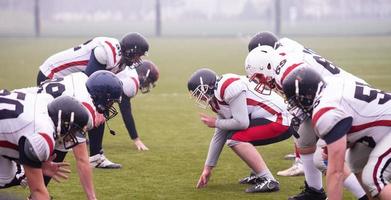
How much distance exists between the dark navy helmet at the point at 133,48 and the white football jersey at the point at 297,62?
1486 mm

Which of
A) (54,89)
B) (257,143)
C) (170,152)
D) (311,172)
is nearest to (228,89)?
(257,143)

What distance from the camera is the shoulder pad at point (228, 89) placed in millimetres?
6688

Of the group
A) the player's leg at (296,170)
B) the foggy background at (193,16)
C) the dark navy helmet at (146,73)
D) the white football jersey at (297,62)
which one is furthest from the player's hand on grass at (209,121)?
the foggy background at (193,16)

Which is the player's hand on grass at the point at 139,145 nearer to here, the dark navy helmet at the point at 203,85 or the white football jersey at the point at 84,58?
the white football jersey at the point at 84,58

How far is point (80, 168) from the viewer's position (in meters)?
6.20

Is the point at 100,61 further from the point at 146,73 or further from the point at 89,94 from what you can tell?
the point at 89,94

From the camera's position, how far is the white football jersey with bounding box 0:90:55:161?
5125 mm

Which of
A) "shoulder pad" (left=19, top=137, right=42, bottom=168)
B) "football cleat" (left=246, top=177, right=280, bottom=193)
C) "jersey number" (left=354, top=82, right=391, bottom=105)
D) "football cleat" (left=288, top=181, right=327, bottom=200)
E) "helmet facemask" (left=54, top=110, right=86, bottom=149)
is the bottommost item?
"football cleat" (left=246, top=177, right=280, bottom=193)

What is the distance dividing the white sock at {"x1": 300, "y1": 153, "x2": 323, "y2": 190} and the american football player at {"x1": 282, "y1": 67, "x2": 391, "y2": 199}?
755mm

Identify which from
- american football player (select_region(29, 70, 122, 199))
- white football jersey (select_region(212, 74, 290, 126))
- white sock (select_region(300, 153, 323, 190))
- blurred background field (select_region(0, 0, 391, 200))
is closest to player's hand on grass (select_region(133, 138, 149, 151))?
blurred background field (select_region(0, 0, 391, 200))

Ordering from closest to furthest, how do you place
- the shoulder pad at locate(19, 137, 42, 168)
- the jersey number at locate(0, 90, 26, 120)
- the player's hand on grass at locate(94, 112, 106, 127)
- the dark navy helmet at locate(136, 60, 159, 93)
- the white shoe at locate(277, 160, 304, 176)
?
the shoulder pad at locate(19, 137, 42, 168) → the jersey number at locate(0, 90, 26, 120) → the player's hand on grass at locate(94, 112, 106, 127) → the white shoe at locate(277, 160, 304, 176) → the dark navy helmet at locate(136, 60, 159, 93)

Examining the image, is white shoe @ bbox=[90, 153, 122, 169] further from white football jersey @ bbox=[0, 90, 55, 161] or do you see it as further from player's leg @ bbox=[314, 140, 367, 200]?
player's leg @ bbox=[314, 140, 367, 200]

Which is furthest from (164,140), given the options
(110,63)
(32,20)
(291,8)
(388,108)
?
(291,8)

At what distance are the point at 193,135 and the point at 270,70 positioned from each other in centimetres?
363
